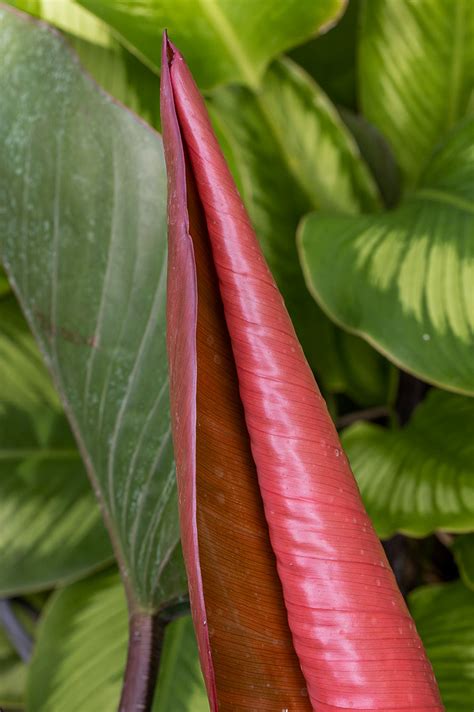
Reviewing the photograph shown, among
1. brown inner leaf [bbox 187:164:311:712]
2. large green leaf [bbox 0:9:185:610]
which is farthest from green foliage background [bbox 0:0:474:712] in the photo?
brown inner leaf [bbox 187:164:311:712]

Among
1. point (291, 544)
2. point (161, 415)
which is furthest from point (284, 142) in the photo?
point (291, 544)

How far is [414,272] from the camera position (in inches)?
18.7

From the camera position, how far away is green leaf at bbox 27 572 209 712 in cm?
49

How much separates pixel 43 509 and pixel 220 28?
1.23 feet

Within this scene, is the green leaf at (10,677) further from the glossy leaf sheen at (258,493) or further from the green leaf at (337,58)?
the green leaf at (337,58)

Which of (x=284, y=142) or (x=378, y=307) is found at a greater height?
(x=284, y=142)

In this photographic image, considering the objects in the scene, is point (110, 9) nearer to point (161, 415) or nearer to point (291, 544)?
point (161, 415)

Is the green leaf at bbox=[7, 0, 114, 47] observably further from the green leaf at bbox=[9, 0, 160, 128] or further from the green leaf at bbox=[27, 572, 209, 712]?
the green leaf at bbox=[27, 572, 209, 712]

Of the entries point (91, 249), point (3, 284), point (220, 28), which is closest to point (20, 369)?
point (3, 284)

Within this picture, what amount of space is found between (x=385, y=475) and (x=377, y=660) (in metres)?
0.26

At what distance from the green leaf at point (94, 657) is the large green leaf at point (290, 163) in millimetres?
271

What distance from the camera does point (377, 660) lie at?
0.28 m

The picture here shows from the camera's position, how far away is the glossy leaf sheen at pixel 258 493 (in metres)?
0.27

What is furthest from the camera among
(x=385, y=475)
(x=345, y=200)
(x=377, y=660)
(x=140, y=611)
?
(x=345, y=200)
